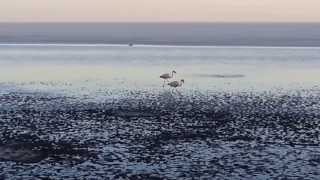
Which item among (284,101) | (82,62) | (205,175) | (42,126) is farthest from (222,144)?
(82,62)

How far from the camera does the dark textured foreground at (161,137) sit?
19.1 m

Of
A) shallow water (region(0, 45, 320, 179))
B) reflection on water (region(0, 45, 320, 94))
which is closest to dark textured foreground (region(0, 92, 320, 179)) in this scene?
shallow water (region(0, 45, 320, 179))

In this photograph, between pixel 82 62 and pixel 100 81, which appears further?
pixel 82 62

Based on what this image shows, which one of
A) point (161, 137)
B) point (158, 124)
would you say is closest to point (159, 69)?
point (158, 124)

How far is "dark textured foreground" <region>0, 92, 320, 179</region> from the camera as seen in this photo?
19141 mm

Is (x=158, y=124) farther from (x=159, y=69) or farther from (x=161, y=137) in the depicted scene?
(x=159, y=69)

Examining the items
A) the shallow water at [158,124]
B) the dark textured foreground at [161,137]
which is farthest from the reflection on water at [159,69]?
the dark textured foreground at [161,137]

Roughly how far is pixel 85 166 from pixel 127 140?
14.0 ft

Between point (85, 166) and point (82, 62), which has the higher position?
point (82, 62)

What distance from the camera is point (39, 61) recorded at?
59.8 m

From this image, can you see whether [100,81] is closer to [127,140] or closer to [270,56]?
[127,140]

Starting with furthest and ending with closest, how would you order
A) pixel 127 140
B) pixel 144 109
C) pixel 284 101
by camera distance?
pixel 284 101 → pixel 144 109 → pixel 127 140

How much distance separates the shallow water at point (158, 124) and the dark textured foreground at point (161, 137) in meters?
0.04

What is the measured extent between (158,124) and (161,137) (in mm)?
2686
